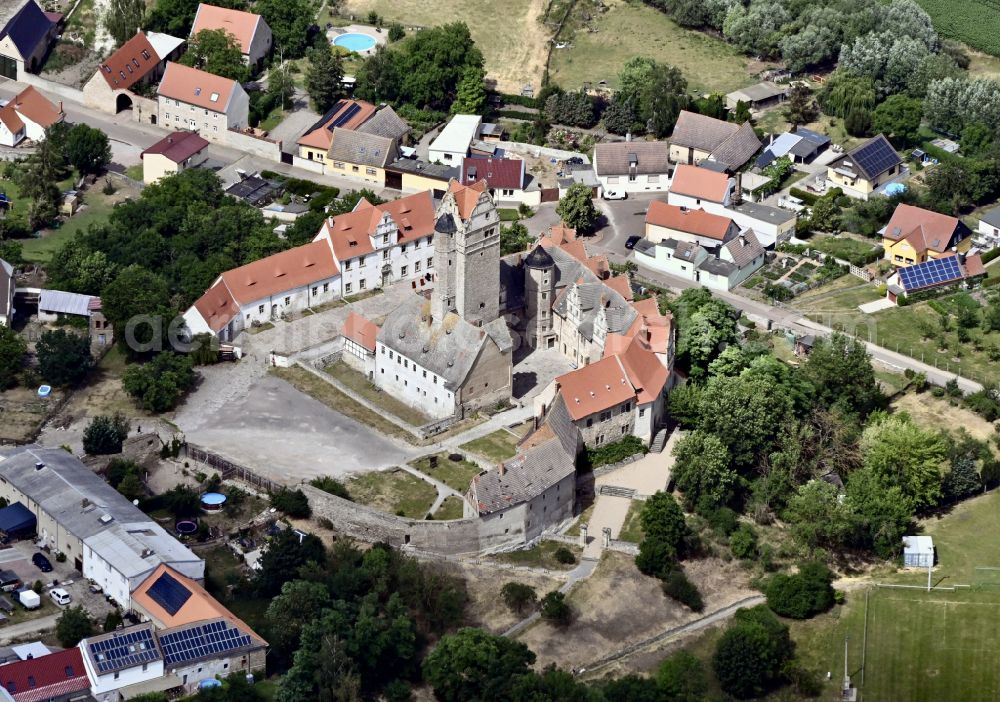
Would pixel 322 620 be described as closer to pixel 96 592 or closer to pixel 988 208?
pixel 96 592

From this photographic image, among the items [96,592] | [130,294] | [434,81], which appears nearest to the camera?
[96,592]

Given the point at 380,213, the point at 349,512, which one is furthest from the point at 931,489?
the point at 380,213

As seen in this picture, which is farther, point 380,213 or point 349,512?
point 380,213

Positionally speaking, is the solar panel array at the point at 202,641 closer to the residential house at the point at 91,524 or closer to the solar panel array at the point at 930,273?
the residential house at the point at 91,524

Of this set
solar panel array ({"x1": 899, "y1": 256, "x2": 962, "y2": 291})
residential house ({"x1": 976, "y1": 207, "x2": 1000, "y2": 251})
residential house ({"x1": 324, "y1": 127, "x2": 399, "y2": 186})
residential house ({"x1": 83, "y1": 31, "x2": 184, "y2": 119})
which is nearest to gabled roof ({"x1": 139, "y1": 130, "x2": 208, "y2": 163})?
residential house ({"x1": 83, "y1": 31, "x2": 184, "y2": 119})

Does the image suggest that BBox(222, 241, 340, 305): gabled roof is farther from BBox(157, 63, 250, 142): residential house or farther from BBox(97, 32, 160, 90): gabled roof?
BBox(97, 32, 160, 90): gabled roof

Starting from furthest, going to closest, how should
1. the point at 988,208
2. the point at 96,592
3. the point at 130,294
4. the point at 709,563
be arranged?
the point at 988,208, the point at 130,294, the point at 709,563, the point at 96,592

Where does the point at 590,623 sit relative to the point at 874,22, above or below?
below
